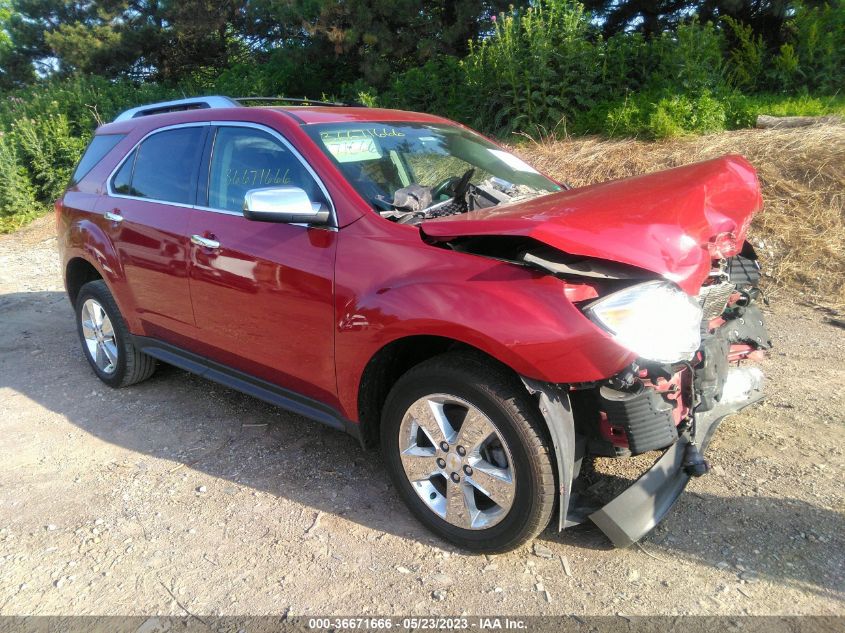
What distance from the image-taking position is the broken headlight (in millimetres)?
2398

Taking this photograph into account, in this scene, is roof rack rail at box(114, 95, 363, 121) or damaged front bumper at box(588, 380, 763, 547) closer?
damaged front bumper at box(588, 380, 763, 547)

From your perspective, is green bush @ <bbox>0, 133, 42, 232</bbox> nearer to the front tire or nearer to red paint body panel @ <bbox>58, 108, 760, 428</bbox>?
red paint body panel @ <bbox>58, 108, 760, 428</bbox>

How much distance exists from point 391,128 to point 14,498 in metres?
2.93

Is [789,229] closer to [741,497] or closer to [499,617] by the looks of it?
[741,497]

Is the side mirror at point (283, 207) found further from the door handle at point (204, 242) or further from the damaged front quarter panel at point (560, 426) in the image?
the damaged front quarter panel at point (560, 426)

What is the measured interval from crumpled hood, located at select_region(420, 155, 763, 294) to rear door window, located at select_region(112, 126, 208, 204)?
73.3 inches

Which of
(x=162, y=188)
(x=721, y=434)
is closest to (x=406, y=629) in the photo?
(x=721, y=434)

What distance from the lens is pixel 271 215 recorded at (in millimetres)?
3039

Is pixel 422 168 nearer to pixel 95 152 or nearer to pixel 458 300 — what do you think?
pixel 458 300

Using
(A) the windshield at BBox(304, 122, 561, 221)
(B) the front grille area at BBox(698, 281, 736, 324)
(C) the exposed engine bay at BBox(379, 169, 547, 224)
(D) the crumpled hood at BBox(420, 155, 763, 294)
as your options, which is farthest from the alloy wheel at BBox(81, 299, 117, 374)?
(B) the front grille area at BBox(698, 281, 736, 324)

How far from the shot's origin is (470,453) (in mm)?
2746

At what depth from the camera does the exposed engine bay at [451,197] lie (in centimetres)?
317

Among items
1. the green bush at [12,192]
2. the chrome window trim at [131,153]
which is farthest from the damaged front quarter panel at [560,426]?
the green bush at [12,192]

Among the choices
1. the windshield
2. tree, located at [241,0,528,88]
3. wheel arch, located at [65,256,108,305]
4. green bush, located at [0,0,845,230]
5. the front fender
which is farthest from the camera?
tree, located at [241,0,528,88]
